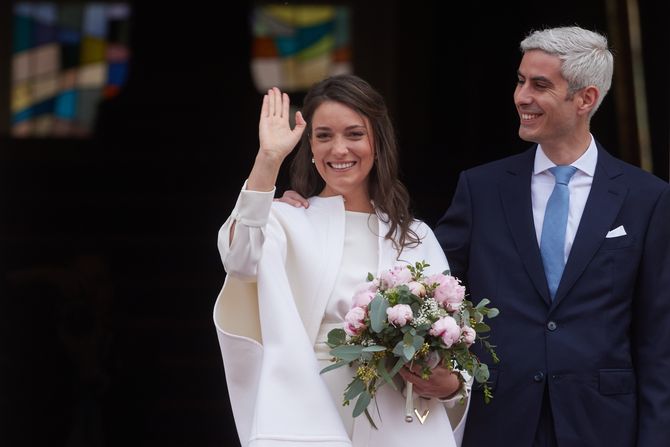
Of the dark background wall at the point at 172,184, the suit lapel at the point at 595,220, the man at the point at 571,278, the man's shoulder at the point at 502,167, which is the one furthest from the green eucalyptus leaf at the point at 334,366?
the dark background wall at the point at 172,184

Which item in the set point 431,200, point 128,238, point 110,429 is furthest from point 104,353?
point 431,200

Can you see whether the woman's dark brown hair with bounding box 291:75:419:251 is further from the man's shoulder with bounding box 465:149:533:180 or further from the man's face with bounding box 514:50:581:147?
the man's face with bounding box 514:50:581:147

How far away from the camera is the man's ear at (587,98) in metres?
4.11

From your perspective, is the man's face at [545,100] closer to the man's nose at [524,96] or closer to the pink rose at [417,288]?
the man's nose at [524,96]

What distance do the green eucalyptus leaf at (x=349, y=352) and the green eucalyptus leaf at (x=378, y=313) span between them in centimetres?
7

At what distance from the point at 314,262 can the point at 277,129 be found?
14.7 inches

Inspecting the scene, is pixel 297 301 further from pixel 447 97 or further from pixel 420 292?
pixel 447 97

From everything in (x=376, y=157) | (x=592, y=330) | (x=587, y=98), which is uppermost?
(x=587, y=98)

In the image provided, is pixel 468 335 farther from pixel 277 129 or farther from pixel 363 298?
pixel 277 129

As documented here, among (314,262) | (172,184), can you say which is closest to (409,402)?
(314,262)

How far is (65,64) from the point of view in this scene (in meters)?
10.2

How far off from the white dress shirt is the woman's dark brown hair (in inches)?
14.8

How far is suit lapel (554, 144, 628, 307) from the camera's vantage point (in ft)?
13.1

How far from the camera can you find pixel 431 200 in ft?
27.1
